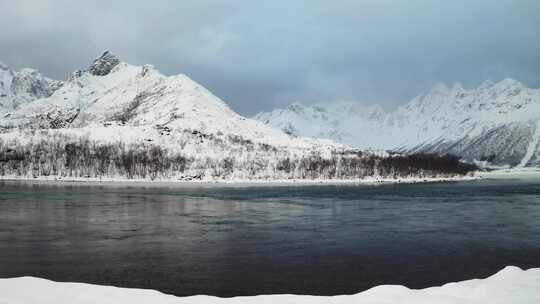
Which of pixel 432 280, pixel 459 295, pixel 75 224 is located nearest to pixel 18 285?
pixel 459 295

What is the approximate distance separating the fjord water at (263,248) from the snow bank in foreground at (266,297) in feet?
11.3

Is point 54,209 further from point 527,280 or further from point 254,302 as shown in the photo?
point 527,280

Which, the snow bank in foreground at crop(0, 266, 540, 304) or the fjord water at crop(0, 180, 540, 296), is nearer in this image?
the snow bank in foreground at crop(0, 266, 540, 304)

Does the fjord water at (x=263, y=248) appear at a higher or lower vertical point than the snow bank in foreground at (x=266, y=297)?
lower

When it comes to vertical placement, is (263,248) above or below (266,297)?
below

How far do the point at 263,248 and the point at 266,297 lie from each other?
1468cm

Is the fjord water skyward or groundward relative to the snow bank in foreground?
groundward

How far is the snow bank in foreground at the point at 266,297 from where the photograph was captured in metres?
17.7

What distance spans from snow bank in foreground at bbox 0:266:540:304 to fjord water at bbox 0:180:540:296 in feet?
11.3

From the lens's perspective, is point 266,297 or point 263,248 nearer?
point 266,297

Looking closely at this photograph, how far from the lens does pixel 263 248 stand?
3328cm

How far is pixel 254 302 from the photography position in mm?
18000

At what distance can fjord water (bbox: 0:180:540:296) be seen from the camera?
80.5 feet

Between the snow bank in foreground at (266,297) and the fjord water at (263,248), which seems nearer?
the snow bank in foreground at (266,297)
